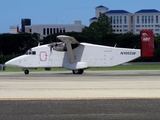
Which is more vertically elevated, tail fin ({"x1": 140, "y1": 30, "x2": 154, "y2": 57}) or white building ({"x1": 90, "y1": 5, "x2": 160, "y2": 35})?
white building ({"x1": 90, "y1": 5, "x2": 160, "y2": 35})

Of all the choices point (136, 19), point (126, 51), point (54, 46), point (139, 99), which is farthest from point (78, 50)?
point (136, 19)

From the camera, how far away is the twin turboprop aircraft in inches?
1318

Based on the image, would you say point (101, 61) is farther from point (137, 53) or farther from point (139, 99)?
point (139, 99)

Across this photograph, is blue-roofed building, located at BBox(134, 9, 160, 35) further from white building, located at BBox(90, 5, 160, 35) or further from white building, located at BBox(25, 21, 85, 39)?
white building, located at BBox(25, 21, 85, 39)

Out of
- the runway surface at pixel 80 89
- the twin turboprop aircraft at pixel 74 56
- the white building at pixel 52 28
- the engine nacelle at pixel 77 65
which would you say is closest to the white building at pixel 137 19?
the white building at pixel 52 28

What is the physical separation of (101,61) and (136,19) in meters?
151

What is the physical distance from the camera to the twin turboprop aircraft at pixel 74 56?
110ft

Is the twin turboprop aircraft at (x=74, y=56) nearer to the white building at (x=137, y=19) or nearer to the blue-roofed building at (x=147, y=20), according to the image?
the white building at (x=137, y=19)

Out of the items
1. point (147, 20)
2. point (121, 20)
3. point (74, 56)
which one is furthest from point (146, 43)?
point (121, 20)

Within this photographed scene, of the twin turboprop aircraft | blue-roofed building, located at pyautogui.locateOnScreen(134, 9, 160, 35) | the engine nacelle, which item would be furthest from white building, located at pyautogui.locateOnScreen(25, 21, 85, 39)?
the engine nacelle

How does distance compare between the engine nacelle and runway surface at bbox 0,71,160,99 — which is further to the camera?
the engine nacelle

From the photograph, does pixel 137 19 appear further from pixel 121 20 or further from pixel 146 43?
pixel 146 43

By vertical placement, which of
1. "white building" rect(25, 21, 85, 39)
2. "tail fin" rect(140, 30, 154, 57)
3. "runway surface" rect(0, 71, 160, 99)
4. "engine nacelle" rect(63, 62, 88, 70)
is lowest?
"engine nacelle" rect(63, 62, 88, 70)

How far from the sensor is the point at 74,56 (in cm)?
3438
